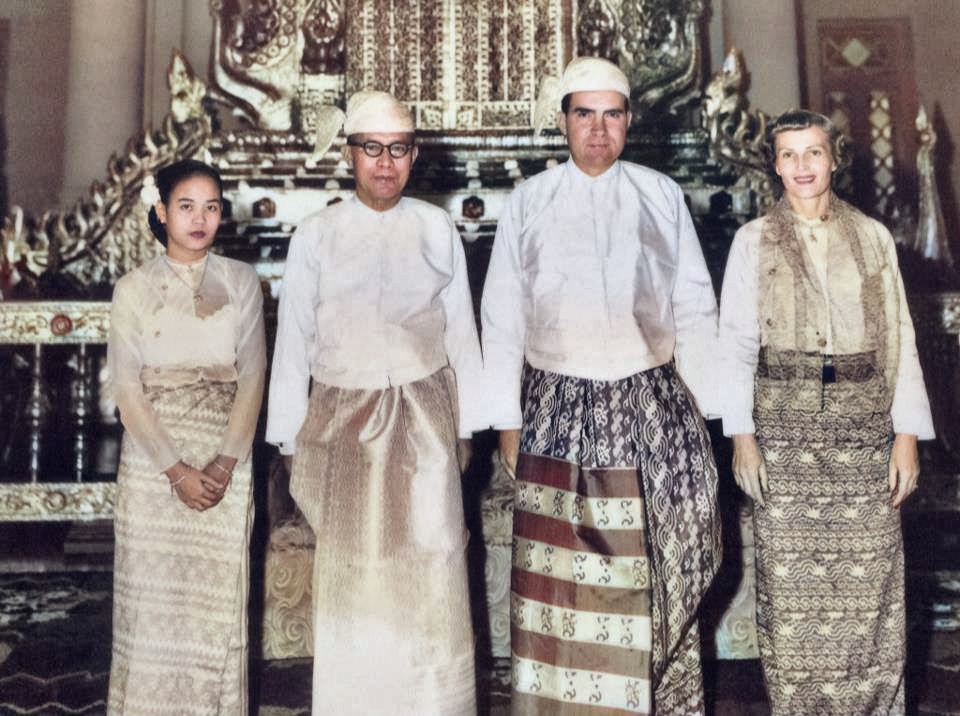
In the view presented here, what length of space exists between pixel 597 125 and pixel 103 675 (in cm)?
213

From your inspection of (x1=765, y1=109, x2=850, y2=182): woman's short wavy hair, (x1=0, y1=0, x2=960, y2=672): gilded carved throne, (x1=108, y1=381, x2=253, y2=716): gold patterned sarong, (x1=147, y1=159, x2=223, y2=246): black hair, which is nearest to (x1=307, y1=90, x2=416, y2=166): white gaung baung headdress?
(x1=147, y1=159, x2=223, y2=246): black hair

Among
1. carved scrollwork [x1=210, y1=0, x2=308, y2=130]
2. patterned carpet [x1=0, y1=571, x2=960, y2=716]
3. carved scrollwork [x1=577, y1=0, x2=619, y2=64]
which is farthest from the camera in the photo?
carved scrollwork [x1=577, y1=0, x2=619, y2=64]

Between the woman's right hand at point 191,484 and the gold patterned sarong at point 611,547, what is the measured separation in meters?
0.73

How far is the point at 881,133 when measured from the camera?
6.35 m

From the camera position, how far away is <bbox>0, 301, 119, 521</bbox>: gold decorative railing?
3705mm

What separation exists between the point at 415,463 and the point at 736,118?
2.58m

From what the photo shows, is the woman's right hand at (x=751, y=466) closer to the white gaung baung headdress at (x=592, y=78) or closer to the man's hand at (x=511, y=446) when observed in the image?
the man's hand at (x=511, y=446)

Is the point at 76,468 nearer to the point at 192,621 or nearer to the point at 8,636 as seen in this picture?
the point at 8,636

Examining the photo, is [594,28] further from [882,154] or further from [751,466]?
[751,466]

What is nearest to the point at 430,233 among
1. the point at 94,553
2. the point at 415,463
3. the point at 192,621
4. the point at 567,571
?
the point at 415,463

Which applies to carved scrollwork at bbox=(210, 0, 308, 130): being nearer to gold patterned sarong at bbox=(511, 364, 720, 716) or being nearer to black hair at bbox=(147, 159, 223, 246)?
black hair at bbox=(147, 159, 223, 246)

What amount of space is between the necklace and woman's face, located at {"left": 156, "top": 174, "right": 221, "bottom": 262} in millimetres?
33

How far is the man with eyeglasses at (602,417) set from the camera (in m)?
2.11

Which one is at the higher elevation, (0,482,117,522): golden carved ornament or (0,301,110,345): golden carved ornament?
(0,301,110,345): golden carved ornament
